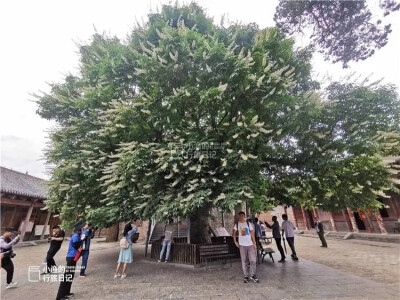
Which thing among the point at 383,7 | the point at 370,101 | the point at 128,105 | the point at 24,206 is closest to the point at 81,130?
the point at 128,105

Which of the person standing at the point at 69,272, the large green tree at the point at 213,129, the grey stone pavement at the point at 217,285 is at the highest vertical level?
the large green tree at the point at 213,129

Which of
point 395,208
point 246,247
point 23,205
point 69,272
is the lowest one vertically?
point 69,272

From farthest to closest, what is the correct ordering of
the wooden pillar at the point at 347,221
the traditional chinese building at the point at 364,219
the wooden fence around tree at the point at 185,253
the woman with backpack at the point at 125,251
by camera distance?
the wooden pillar at the point at 347,221
the traditional chinese building at the point at 364,219
the wooden fence around tree at the point at 185,253
the woman with backpack at the point at 125,251

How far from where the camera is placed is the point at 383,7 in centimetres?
764

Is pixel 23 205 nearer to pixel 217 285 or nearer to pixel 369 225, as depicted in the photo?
→ pixel 217 285

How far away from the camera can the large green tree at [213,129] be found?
22.9 feet

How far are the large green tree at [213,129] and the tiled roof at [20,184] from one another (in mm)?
13865

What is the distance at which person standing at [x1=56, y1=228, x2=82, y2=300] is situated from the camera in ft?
18.4

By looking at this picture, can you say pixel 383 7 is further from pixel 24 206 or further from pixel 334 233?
pixel 24 206

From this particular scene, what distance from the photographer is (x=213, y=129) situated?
7688 mm

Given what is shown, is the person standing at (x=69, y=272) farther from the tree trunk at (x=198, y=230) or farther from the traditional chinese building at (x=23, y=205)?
the traditional chinese building at (x=23, y=205)

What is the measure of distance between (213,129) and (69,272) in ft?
19.0

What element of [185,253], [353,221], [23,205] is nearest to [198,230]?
[185,253]

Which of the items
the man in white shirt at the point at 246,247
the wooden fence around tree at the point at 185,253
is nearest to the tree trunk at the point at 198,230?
the wooden fence around tree at the point at 185,253
